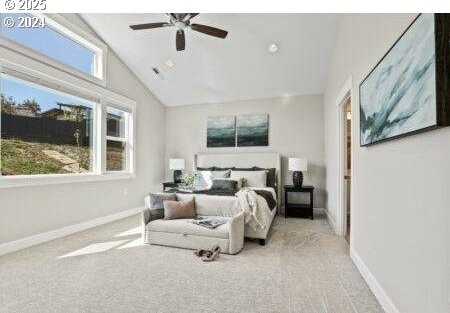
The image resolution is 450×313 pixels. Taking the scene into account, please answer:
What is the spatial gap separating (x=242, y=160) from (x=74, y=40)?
156 inches

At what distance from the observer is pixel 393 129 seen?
71.1 inches

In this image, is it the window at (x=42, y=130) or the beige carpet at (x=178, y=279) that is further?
the window at (x=42, y=130)

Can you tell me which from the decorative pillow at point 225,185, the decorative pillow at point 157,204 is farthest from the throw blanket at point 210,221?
the decorative pillow at point 225,185

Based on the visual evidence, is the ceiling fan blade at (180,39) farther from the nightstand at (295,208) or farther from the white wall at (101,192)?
the nightstand at (295,208)

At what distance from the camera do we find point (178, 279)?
2.45 metres

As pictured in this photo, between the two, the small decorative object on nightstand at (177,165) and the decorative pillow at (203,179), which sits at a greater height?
the small decorative object on nightstand at (177,165)

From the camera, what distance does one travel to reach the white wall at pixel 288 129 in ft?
18.2

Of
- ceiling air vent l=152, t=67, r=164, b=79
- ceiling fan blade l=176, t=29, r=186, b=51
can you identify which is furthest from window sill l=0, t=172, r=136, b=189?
ceiling fan blade l=176, t=29, r=186, b=51

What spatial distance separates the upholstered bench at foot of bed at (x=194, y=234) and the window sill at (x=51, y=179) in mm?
1505

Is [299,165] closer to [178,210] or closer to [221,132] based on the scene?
[221,132]

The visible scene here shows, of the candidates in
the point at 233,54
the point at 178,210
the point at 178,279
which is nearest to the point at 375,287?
the point at 178,279

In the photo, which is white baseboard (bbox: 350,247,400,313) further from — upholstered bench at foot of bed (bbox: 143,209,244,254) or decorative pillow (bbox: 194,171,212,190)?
decorative pillow (bbox: 194,171,212,190)

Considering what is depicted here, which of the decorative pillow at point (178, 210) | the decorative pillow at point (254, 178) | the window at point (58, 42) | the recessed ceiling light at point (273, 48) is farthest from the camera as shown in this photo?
the decorative pillow at point (254, 178)

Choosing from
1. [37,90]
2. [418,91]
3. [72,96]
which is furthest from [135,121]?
[418,91]
